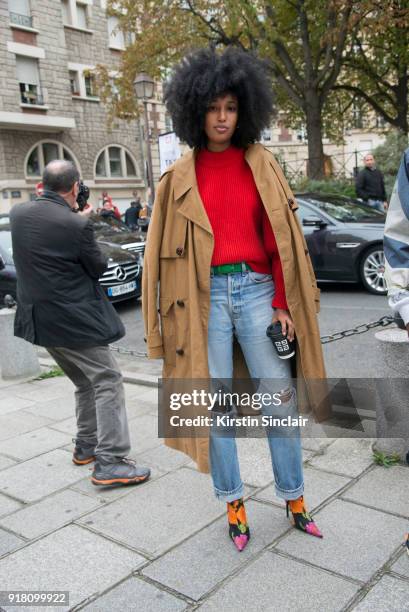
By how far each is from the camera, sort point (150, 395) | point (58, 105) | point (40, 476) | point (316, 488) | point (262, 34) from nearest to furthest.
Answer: point (316, 488) < point (40, 476) < point (150, 395) < point (262, 34) < point (58, 105)

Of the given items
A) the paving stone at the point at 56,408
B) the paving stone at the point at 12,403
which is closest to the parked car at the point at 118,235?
the paving stone at the point at 12,403

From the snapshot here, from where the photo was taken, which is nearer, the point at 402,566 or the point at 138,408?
the point at 402,566

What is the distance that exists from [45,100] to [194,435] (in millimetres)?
27194

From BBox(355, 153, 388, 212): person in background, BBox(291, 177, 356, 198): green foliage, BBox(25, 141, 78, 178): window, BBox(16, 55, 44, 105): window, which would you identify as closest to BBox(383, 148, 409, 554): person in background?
BBox(355, 153, 388, 212): person in background

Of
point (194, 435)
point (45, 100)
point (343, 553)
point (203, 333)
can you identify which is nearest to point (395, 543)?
point (343, 553)

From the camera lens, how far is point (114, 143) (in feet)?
100.0

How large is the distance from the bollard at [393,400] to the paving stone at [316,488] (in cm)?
38

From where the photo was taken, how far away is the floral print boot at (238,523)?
2678 mm

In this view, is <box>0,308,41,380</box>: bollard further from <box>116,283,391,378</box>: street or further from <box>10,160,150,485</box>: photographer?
<box>10,160,150,485</box>: photographer

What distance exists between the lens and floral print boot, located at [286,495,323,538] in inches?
107

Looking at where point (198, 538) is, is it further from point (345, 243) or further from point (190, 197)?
point (345, 243)

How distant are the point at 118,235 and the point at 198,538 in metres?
8.20

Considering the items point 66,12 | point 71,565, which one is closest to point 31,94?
point 66,12

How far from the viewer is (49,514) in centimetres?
312
